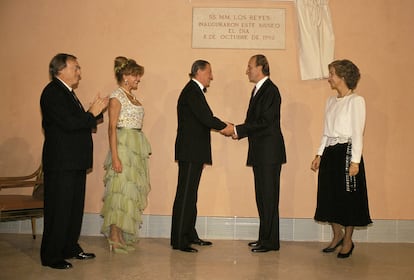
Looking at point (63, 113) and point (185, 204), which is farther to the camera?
point (185, 204)

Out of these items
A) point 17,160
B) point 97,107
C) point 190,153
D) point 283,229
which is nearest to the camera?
point 97,107

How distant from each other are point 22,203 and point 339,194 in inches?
119

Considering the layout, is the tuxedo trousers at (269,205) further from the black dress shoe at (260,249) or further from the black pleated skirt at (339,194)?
the black pleated skirt at (339,194)

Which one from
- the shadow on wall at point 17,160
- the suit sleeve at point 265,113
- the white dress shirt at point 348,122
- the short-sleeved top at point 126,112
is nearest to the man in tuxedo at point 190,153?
the suit sleeve at point 265,113

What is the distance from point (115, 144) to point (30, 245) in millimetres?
1386

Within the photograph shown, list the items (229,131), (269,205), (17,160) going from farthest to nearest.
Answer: (17,160) < (229,131) < (269,205)

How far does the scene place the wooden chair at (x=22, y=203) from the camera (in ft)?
14.4

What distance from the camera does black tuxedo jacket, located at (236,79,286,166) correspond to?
4.57 m

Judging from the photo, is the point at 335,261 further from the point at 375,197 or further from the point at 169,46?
the point at 169,46

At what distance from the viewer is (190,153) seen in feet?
14.6

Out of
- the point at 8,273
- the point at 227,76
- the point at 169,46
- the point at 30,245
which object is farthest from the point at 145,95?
the point at 8,273

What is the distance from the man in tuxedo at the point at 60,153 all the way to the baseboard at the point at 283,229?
1.40m

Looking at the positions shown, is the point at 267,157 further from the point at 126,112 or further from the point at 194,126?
the point at 126,112

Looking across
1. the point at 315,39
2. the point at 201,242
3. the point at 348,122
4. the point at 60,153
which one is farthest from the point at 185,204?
the point at 315,39
